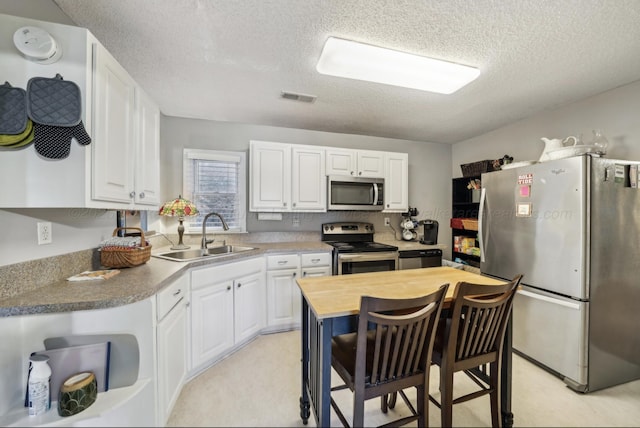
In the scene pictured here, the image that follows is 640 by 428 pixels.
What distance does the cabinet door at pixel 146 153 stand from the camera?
1620mm

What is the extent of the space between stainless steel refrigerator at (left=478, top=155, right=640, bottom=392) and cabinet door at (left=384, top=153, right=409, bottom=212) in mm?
1411

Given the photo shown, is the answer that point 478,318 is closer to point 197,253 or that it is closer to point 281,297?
point 281,297

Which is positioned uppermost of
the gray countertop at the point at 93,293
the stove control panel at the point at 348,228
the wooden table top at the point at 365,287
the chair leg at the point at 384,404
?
the stove control panel at the point at 348,228

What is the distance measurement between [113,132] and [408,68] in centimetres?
199

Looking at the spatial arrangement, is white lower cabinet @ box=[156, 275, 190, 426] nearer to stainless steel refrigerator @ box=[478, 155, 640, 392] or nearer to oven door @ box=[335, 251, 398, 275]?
oven door @ box=[335, 251, 398, 275]

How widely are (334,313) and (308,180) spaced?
2.04 metres

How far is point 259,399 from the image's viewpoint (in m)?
1.64

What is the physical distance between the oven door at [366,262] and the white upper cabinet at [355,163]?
3.36 ft

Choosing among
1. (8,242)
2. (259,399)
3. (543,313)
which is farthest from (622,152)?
(8,242)

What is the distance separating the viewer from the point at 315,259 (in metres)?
2.65

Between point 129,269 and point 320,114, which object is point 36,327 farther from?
point 320,114

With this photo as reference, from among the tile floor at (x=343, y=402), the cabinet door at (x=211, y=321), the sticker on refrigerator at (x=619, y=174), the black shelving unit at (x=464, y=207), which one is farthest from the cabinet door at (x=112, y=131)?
the black shelving unit at (x=464, y=207)

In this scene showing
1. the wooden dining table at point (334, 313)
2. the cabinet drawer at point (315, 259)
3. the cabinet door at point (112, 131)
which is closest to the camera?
the wooden dining table at point (334, 313)

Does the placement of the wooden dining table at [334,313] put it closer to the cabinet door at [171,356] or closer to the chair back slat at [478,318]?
the chair back slat at [478,318]
